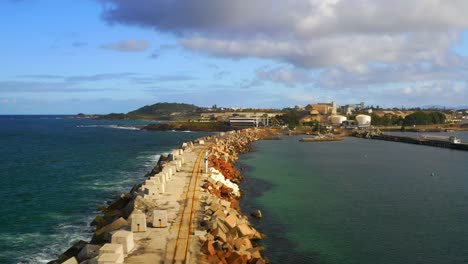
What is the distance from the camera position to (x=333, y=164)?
59.9 metres

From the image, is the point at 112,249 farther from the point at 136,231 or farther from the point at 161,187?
the point at 161,187

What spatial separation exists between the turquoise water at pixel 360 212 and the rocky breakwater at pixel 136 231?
582cm

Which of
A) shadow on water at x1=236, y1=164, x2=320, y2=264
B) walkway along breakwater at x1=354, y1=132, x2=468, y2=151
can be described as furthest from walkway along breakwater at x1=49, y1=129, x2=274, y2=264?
walkway along breakwater at x1=354, y1=132, x2=468, y2=151

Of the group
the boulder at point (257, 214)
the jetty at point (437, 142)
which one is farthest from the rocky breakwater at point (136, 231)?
the jetty at point (437, 142)

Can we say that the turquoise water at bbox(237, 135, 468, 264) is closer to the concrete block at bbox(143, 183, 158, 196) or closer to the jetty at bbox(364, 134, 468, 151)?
the concrete block at bbox(143, 183, 158, 196)

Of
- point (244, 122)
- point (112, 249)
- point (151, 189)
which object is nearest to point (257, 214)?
point (151, 189)

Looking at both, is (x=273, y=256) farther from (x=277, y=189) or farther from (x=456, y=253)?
(x=277, y=189)

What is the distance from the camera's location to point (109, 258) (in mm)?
15375

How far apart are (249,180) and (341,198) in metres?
11.6

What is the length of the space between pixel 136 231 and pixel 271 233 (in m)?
8.79

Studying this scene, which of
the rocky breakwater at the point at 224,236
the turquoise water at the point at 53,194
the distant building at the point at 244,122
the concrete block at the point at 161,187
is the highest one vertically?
the distant building at the point at 244,122

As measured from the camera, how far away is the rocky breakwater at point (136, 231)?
16.5 m

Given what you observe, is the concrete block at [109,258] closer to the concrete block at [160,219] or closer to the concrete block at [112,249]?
the concrete block at [112,249]

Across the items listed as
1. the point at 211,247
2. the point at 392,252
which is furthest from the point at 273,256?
the point at 392,252
